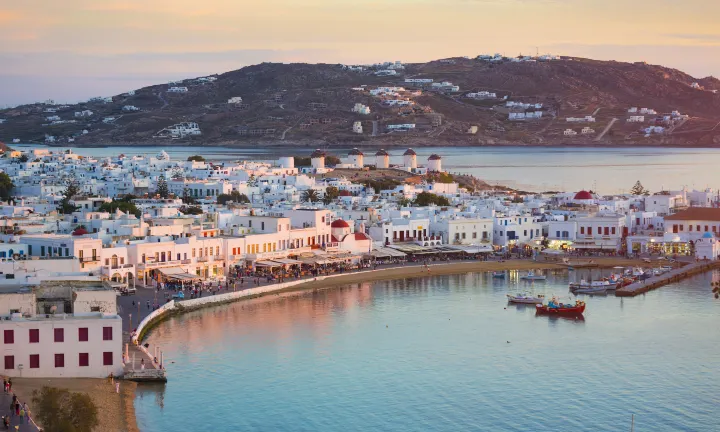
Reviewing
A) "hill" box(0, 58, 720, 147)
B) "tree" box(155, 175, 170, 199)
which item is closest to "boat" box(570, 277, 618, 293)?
"tree" box(155, 175, 170, 199)

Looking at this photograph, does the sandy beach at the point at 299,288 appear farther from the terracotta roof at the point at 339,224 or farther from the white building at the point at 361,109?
the white building at the point at 361,109

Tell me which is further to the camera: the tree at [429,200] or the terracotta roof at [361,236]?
the tree at [429,200]

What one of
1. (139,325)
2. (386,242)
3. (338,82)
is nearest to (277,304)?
(139,325)

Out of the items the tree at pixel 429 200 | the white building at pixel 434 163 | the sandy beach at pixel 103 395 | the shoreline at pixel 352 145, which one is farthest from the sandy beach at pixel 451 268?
the shoreline at pixel 352 145

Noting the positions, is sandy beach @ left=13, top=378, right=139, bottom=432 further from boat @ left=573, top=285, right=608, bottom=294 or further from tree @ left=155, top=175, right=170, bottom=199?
tree @ left=155, top=175, right=170, bottom=199

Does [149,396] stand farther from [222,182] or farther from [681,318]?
[222,182]

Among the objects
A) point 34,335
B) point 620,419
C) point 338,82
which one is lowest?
point 620,419
